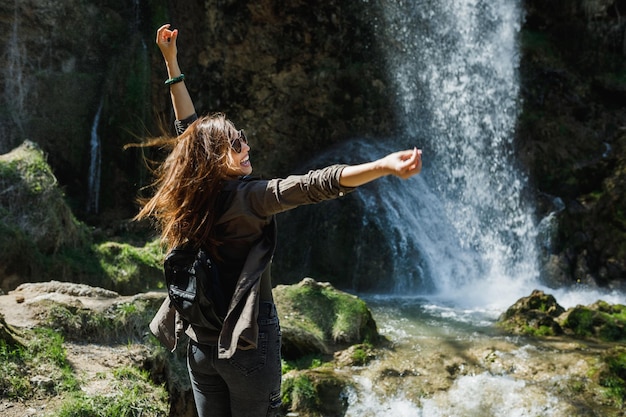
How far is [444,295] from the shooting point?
10.0 meters

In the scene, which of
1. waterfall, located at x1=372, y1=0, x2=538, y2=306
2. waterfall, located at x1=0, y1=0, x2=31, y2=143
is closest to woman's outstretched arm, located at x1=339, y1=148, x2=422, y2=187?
waterfall, located at x1=372, y1=0, x2=538, y2=306

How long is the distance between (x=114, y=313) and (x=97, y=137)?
7.57 meters

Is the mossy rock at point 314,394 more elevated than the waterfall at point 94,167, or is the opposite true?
the waterfall at point 94,167

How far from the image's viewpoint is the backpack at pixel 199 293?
209cm

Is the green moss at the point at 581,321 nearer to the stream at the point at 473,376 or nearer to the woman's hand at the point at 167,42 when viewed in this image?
the stream at the point at 473,376

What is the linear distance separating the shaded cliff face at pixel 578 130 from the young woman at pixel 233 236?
9616 mm

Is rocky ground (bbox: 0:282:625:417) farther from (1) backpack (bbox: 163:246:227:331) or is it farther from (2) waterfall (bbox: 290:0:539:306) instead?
(2) waterfall (bbox: 290:0:539:306)

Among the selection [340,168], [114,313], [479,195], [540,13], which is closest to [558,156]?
[479,195]

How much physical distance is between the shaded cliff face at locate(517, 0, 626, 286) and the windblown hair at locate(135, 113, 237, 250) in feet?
31.9

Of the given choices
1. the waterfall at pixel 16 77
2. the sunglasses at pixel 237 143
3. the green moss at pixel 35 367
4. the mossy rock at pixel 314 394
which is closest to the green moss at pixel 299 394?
the mossy rock at pixel 314 394

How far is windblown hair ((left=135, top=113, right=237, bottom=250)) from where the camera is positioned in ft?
6.95

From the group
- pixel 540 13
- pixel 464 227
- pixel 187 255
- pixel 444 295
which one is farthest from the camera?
pixel 540 13

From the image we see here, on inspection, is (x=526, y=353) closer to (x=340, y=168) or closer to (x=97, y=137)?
(x=340, y=168)

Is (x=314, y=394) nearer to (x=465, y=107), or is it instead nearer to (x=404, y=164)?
(x=404, y=164)
